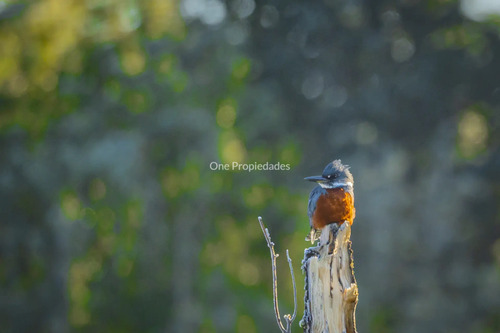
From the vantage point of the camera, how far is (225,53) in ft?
68.4

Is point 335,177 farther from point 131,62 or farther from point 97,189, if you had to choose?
point 131,62

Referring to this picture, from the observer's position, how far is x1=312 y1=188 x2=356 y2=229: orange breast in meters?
6.31

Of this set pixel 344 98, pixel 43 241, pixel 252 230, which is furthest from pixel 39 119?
pixel 344 98

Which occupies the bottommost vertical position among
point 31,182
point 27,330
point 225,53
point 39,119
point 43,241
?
point 27,330

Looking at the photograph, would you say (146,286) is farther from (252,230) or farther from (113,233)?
(252,230)

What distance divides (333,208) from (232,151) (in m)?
14.2

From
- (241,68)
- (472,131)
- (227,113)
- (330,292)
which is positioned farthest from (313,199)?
(472,131)

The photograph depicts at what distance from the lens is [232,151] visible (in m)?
20.5

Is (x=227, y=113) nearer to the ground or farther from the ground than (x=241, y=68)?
nearer to the ground

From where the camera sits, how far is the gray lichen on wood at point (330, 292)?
17.1 feet

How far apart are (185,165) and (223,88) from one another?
2.58m

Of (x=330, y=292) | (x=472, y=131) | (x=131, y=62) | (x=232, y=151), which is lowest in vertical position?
(x=330, y=292)

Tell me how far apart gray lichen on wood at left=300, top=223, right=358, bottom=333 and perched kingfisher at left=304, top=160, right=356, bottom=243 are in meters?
0.73

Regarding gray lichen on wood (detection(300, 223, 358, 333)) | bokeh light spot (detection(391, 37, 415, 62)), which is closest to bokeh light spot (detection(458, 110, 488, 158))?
bokeh light spot (detection(391, 37, 415, 62))
